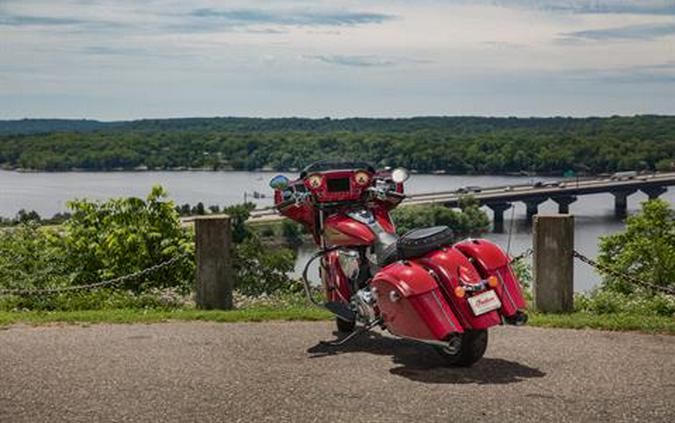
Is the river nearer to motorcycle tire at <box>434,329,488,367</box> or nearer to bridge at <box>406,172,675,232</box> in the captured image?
bridge at <box>406,172,675,232</box>

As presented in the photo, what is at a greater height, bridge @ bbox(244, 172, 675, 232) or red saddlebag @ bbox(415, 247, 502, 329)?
red saddlebag @ bbox(415, 247, 502, 329)

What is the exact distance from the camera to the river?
86938 millimetres

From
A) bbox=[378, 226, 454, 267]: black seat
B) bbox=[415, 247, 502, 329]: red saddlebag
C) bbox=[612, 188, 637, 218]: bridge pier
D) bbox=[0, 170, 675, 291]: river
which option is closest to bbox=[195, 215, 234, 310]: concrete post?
bbox=[378, 226, 454, 267]: black seat

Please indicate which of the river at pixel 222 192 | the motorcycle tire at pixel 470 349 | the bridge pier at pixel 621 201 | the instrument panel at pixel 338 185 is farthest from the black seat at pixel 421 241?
the bridge pier at pixel 621 201

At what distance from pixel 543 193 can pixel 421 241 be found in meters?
98.1

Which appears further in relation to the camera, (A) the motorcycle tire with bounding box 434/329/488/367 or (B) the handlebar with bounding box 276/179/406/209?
(B) the handlebar with bounding box 276/179/406/209

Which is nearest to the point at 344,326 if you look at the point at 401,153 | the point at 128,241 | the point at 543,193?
the point at 128,241

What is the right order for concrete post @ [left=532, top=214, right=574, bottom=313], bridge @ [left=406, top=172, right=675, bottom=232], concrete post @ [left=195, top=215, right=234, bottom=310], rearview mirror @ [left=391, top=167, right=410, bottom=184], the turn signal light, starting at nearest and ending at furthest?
the turn signal light < rearview mirror @ [left=391, top=167, right=410, bottom=184] < concrete post @ [left=532, top=214, right=574, bottom=313] < concrete post @ [left=195, top=215, right=234, bottom=310] < bridge @ [left=406, top=172, right=675, bottom=232]

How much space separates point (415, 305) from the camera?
24.2ft

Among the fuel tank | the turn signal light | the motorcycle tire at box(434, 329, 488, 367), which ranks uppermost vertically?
the fuel tank

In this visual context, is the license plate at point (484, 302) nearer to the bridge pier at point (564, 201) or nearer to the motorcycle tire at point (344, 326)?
the motorcycle tire at point (344, 326)

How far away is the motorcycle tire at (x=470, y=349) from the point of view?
7.52 m

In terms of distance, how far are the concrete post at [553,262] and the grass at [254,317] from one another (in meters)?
0.23

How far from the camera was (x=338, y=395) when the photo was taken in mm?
6871
